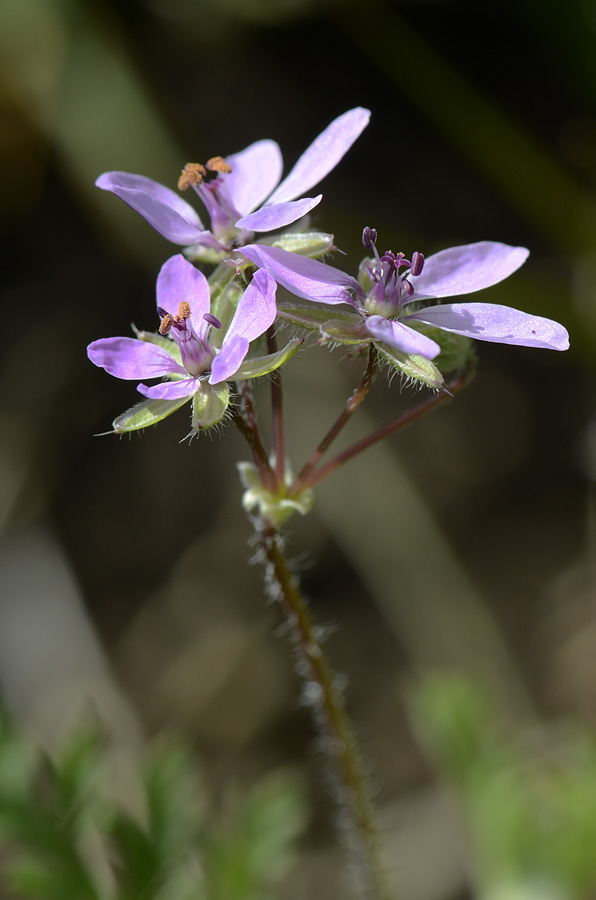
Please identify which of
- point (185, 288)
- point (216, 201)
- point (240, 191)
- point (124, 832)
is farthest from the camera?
point (124, 832)

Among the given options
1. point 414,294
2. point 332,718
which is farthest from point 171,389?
point 332,718

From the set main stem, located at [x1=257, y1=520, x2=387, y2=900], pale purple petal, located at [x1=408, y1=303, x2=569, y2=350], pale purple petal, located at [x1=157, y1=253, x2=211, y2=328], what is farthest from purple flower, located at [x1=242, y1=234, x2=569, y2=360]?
main stem, located at [x1=257, y1=520, x2=387, y2=900]

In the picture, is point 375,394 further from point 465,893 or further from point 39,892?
point 39,892

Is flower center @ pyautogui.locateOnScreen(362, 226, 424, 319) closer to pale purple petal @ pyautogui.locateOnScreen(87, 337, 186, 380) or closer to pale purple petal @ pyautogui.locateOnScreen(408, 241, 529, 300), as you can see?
pale purple petal @ pyautogui.locateOnScreen(408, 241, 529, 300)

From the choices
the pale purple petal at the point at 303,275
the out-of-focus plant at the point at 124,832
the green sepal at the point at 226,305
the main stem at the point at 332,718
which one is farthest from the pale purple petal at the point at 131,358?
the out-of-focus plant at the point at 124,832

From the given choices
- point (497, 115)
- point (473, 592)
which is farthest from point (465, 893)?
point (497, 115)

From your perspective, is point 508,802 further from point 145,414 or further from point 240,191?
point 240,191

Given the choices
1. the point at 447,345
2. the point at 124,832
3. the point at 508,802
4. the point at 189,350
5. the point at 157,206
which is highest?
the point at 157,206
